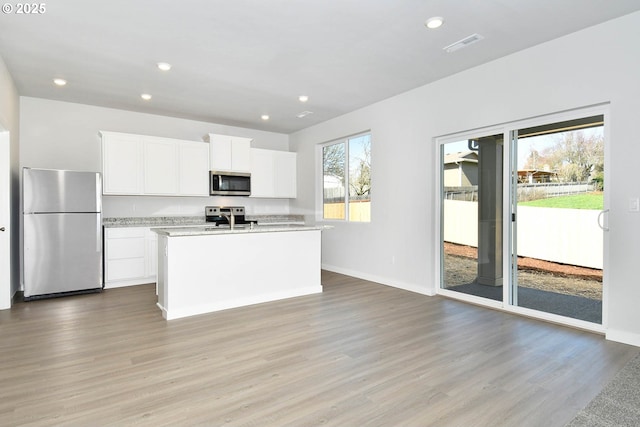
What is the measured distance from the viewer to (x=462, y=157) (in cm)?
431

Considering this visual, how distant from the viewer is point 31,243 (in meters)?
4.30

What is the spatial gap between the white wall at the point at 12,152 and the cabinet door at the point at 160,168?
1537mm

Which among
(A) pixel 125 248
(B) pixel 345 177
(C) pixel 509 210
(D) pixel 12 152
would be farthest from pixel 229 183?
(C) pixel 509 210

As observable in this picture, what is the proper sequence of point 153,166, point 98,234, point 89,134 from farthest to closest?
point 153,166
point 89,134
point 98,234

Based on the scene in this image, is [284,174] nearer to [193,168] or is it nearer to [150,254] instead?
[193,168]

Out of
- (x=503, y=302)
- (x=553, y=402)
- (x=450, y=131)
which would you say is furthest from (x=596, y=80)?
(x=553, y=402)

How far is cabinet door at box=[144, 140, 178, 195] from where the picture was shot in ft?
17.8

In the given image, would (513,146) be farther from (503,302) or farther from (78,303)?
(78,303)

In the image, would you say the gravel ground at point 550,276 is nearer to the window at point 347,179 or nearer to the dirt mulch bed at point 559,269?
the dirt mulch bed at point 559,269

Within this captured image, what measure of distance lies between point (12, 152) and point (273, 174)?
12.6ft

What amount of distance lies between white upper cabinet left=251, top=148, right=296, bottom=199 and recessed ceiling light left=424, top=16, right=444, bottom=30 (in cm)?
414

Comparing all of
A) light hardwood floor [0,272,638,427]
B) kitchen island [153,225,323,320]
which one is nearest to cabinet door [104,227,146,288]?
light hardwood floor [0,272,638,427]

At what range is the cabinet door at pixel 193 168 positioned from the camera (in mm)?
5738

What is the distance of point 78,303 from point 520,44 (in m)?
5.65
